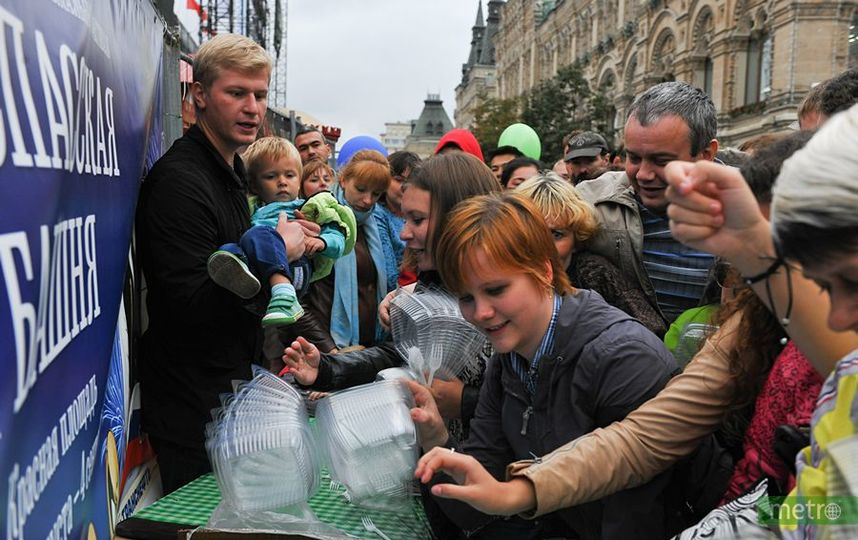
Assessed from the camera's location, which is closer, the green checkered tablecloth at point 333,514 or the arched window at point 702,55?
the green checkered tablecloth at point 333,514

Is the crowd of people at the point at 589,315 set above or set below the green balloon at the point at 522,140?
below

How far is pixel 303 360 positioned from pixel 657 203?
1.60m

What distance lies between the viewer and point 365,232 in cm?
436

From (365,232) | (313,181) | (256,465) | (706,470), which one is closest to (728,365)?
(706,470)

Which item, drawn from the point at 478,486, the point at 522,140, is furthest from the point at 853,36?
the point at 478,486

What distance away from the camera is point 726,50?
24188 mm

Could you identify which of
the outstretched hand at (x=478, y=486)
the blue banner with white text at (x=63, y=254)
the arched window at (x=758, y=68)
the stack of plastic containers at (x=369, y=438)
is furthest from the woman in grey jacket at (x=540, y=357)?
the arched window at (x=758, y=68)

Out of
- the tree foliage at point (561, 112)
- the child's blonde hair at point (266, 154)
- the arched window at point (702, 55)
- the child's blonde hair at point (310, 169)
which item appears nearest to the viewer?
the child's blonde hair at point (266, 154)

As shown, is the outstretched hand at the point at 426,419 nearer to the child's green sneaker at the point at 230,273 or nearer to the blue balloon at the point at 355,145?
the child's green sneaker at the point at 230,273

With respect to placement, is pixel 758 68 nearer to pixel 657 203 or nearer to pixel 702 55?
pixel 702 55

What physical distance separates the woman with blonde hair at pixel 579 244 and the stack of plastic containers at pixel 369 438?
1.31 meters

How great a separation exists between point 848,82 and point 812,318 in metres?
1.65

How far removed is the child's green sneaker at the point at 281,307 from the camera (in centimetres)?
237

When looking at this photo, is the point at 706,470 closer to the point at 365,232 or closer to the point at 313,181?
the point at 365,232
